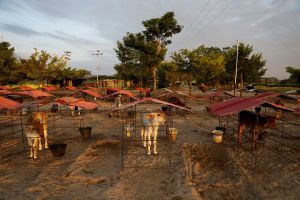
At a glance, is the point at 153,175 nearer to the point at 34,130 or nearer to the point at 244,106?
the point at 244,106

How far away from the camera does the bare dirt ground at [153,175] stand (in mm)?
7523

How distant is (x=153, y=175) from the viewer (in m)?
8.98

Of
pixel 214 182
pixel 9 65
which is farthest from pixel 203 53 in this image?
pixel 9 65

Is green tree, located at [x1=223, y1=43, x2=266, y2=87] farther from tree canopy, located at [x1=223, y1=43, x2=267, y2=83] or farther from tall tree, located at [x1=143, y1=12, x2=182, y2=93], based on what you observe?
tall tree, located at [x1=143, y1=12, x2=182, y2=93]

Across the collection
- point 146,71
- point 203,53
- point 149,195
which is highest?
point 203,53

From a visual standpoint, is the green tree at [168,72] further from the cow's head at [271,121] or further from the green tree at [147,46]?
the cow's head at [271,121]

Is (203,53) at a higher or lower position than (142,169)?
higher

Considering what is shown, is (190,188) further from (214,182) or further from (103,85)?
(103,85)

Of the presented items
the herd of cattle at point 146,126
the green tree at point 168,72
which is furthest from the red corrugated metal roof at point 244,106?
the green tree at point 168,72

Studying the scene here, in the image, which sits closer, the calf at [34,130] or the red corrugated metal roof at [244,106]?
the red corrugated metal roof at [244,106]

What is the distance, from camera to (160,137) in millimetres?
14812

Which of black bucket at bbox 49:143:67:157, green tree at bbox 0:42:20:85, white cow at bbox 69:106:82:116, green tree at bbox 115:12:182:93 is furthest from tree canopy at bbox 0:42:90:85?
black bucket at bbox 49:143:67:157

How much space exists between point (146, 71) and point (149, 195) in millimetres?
39346

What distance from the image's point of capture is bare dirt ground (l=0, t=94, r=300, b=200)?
7.52 meters
